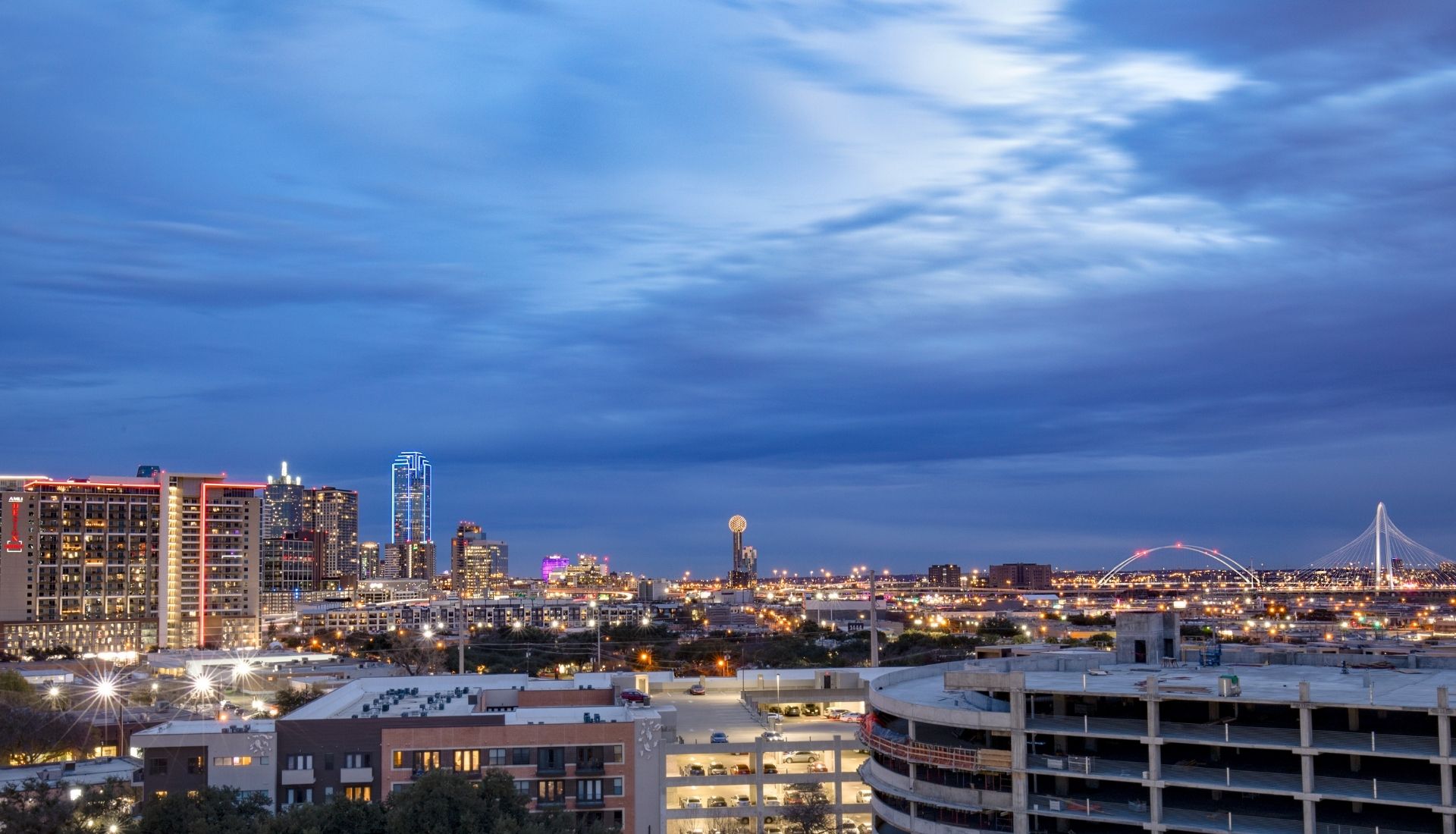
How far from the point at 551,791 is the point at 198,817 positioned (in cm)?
1888

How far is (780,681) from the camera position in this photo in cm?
8200

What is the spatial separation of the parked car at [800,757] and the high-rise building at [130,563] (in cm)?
13633

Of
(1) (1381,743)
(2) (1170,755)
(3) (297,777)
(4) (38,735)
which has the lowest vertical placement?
(4) (38,735)

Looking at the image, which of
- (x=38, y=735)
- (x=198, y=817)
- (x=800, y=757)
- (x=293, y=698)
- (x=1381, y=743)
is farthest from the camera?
(x=293, y=698)

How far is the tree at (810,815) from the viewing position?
54812 mm

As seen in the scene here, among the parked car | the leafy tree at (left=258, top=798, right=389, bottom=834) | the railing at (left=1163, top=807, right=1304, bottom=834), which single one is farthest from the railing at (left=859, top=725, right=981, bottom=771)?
the parked car

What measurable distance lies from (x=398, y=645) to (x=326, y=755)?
10223 cm

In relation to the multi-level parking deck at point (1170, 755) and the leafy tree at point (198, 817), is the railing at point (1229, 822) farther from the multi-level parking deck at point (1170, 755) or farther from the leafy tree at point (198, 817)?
the leafy tree at point (198, 817)

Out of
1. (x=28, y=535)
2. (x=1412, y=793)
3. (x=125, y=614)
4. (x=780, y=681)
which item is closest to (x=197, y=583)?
(x=125, y=614)

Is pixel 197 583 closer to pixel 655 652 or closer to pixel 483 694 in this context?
pixel 655 652

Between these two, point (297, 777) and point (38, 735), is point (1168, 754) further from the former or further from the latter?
point (38, 735)

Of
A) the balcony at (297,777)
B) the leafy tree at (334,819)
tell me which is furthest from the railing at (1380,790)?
the balcony at (297,777)

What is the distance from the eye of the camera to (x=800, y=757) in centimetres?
6225

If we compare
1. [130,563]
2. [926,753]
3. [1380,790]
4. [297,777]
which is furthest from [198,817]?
[130,563]
